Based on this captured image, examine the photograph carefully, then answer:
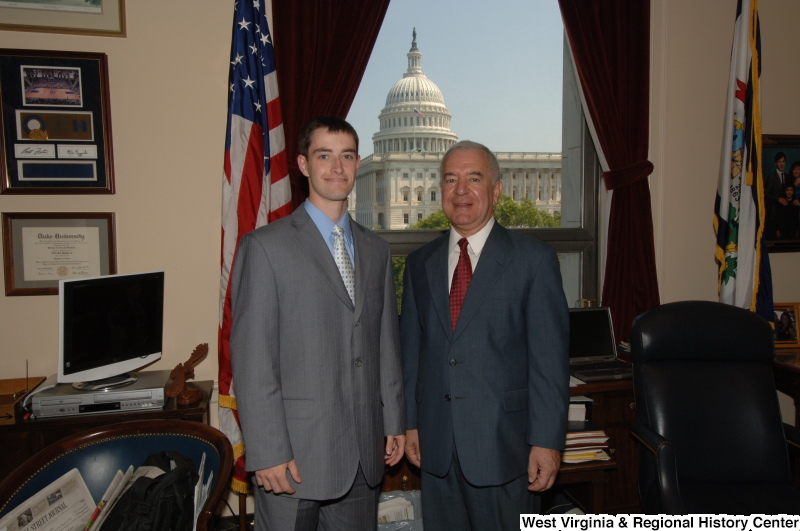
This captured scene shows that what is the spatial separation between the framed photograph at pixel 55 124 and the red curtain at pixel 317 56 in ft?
2.74

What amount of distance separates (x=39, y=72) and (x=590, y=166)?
293 cm

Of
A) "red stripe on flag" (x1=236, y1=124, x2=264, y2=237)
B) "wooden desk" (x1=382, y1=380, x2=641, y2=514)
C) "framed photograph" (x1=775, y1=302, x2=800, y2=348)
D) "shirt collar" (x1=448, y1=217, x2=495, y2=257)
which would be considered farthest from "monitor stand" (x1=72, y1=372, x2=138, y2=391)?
"framed photograph" (x1=775, y1=302, x2=800, y2=348)

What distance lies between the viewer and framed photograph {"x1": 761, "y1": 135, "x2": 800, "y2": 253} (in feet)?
10.7

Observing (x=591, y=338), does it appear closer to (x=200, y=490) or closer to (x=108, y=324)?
(x=200, y=490)

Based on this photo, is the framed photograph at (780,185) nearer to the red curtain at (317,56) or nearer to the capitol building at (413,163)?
the capitol building at (413,163)

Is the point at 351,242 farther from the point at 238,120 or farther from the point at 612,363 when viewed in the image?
the point at 612,363

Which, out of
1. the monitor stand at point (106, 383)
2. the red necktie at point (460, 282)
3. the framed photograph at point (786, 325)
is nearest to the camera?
the red necktie at point (460, 282)

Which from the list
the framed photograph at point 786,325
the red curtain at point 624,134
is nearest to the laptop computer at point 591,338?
the red curtain at point 624,134

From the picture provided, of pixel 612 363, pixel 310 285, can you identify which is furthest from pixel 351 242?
pixel 612 363

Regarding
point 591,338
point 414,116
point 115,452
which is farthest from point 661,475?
point 414,116

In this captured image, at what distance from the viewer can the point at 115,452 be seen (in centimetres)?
182

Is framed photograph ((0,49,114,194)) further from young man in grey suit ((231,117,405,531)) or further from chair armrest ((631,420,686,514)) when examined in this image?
chair armrest ((631,420,686,514))

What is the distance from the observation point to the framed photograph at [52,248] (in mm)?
2506

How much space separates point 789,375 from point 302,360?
2.51 meters
